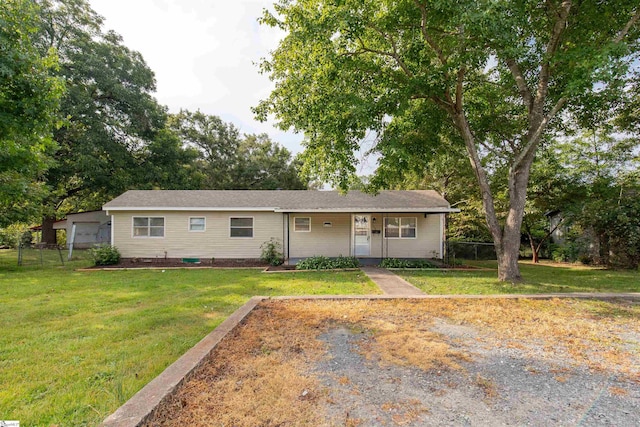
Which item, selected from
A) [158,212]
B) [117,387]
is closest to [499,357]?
[117,387]

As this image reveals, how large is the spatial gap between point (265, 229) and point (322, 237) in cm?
254

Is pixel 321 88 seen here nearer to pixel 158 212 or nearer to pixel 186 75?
pixel 186 75

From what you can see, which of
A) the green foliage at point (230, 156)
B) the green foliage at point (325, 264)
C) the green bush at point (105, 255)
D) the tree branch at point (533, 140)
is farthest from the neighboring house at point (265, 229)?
the green foliage at point (230, 156)

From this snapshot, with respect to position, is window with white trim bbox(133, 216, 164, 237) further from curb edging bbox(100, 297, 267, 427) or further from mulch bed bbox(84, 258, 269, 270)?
curb edging bbox(100, 297, 267, 427)

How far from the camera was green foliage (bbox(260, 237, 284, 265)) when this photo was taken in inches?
496

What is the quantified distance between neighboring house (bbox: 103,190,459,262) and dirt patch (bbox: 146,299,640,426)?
8.32m

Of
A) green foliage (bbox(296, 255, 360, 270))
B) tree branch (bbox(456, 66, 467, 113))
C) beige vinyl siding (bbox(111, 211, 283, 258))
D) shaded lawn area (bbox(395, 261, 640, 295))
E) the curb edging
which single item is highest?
tree branch (bbox(456, 66, 467, 113))

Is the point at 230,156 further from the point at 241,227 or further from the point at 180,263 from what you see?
the point at 180,263

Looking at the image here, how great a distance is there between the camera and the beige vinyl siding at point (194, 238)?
523 inches

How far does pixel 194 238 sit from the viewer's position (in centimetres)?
1344

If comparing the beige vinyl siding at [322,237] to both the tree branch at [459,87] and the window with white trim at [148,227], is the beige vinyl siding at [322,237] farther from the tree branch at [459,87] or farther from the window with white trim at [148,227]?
the tree branch at [459,87]

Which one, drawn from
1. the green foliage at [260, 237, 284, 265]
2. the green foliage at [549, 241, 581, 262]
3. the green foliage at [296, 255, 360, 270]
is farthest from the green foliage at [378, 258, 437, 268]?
the green foliage at [549, 241, 581, 262]

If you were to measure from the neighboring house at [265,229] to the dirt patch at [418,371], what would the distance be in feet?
27.3

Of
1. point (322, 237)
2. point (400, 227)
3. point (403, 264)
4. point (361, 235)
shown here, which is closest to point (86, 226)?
point (322, 237)
